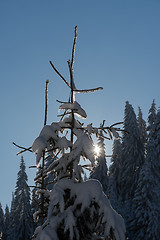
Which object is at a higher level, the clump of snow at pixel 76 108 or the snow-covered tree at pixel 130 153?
the snow-covered tree at pixel 130 153

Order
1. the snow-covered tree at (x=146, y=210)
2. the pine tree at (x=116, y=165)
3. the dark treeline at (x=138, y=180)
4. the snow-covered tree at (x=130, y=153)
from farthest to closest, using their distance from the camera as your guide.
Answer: the pine tree at (x=116, y=165)
the snow-covered tree at (x=130, y=153)
the dark treeline at (x=138, y=180)
the snow-covered tree at (x=146, y=210)

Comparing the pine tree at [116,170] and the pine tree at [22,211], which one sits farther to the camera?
the pine tree at [22,211]

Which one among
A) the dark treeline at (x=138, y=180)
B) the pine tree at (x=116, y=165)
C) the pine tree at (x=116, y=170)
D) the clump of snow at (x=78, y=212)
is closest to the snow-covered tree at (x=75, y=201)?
the clump of snow at (x=78, y=212)

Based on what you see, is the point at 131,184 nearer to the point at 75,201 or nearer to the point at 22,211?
the point at 22,211

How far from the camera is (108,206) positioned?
491cm

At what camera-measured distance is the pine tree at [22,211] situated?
40.8 metres

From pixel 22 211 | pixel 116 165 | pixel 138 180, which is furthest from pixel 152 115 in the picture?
pixel 22 211

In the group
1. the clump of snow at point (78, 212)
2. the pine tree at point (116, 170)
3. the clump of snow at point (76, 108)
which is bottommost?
the clump of snow at point (78, 212)

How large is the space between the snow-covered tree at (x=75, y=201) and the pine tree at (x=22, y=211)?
1472 inches

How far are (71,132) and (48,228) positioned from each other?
2.06m

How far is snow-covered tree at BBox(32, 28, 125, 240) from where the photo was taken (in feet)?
15.8

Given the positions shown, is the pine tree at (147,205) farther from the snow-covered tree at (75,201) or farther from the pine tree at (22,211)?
the snow-covered tree at (75,201)

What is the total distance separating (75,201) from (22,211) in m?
39.2

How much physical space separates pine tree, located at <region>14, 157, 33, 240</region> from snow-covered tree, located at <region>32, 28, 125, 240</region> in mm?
37380
